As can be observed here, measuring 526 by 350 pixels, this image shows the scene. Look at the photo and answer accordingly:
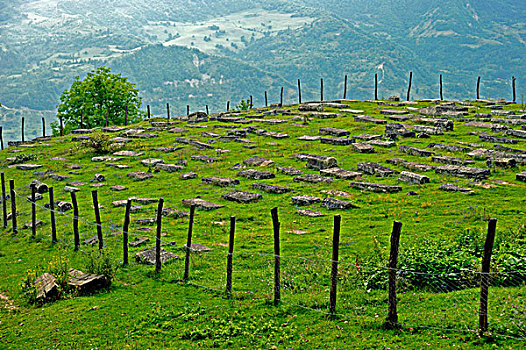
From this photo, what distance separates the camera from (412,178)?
22641 millimetres

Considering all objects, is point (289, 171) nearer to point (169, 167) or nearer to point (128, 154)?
point (169, 167)

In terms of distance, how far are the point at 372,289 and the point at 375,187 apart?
11058 millimetres

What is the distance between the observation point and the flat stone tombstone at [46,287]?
12422 millimetres

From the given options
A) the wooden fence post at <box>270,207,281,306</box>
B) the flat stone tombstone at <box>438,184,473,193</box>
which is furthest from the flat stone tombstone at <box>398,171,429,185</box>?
the wooden fence post at <box>270,207,281,306</box>

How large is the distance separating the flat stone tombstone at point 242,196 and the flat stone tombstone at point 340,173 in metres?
4.98

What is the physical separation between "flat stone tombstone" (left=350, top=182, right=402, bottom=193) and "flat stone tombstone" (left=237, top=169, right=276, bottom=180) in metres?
4.95

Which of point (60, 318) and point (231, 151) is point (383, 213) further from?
point (231, 151)

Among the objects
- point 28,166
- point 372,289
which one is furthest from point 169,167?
point 372,289

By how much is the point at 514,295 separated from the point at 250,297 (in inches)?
232

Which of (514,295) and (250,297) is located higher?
(514,295)

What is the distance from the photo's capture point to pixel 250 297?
11.8 metres

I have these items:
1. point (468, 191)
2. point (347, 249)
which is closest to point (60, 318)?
point (347, 249)

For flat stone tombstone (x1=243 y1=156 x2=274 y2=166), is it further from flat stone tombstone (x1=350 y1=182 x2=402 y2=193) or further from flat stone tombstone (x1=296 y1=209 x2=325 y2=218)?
flat stone tombstone (x1=296 y1=209 x2=325 y2=218)

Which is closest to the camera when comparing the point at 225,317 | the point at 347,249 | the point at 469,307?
the point at 469,307
